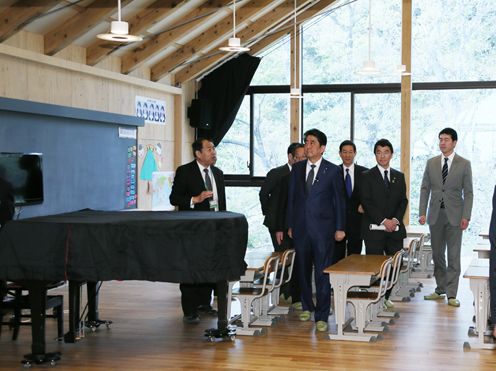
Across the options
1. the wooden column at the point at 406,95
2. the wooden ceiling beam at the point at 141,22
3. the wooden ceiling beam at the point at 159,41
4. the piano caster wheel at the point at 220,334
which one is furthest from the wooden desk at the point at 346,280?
the wooden column at the point at 406,95

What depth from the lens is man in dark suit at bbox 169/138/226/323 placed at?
7.34m

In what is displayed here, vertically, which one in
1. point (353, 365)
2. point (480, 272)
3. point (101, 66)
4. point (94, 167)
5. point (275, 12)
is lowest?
point (353, 365)

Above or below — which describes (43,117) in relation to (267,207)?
above

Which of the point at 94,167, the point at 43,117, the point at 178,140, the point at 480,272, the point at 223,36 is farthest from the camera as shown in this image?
the point at 178,140

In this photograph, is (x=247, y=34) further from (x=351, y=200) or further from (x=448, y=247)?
(x=448, y=247)

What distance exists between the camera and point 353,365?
5.90 meters

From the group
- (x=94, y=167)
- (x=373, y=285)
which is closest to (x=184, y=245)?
(x=373, y=285)

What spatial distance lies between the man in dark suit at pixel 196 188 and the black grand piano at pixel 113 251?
150 centimetres

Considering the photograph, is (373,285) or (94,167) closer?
(373,285)

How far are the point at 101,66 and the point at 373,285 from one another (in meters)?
5.31

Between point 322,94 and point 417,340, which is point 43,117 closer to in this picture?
point 417,340

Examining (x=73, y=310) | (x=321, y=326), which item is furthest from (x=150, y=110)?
(x=73, y=310)

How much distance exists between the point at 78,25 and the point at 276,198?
3.13m

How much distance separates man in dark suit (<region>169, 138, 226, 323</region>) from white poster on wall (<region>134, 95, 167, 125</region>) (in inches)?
187
